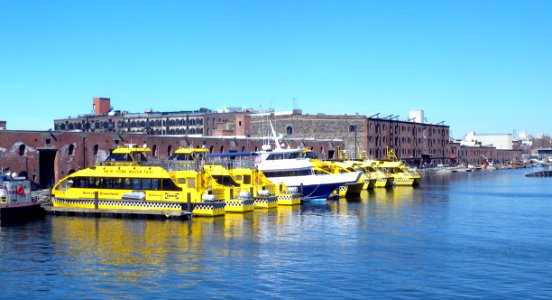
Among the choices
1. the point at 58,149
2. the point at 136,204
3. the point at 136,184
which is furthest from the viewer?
the point at 58,149

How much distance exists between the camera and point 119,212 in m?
47.3

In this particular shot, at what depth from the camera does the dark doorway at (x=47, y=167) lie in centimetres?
6662

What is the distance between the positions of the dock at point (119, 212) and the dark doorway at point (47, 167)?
17.5 m

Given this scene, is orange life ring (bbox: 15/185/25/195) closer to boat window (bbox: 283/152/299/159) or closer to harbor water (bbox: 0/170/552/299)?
harbor water (bbox: 0/170/552/299)

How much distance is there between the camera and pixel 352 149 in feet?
417

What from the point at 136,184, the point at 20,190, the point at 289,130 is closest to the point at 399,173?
the point at 289,130

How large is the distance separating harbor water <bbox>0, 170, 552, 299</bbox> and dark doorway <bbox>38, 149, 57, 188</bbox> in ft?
64.9

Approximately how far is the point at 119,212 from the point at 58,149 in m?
22.5

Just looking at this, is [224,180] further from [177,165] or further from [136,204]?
[136,204]

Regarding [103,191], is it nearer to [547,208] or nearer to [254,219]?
[254,219]

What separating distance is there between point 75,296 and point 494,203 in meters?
48.3

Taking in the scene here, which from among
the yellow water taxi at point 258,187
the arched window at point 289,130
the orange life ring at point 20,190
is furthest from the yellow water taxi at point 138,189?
the arched window at point 289,130

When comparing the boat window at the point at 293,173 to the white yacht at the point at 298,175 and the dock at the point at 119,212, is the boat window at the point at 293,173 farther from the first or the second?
the dock at the point at 119,212

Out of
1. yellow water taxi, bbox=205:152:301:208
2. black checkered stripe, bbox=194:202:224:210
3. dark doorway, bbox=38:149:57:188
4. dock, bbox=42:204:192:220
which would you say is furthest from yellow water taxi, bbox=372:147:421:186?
dock, bbox=42:204:192:220
